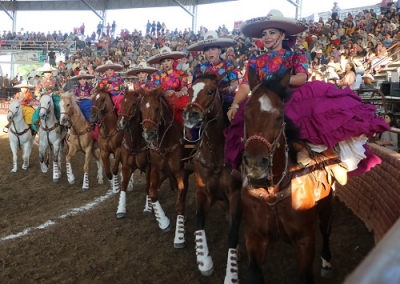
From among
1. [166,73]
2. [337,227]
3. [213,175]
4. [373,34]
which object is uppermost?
[373,34]

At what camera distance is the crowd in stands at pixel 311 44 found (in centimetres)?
1225

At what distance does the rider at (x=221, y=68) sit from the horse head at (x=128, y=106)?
1423 mm

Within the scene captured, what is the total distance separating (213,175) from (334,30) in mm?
15487

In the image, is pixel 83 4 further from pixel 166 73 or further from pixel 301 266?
pixel 301 266

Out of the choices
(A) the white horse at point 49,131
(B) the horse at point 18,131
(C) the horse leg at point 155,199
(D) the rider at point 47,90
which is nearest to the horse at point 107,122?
(C) the horse leg at point 155,199

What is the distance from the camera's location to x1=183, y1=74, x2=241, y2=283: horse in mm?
4312

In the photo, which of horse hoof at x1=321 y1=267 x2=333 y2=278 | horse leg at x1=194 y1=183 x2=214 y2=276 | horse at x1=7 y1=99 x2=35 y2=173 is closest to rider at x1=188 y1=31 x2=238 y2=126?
horse leg at x1=194 y1=183 x2=214 y2=276

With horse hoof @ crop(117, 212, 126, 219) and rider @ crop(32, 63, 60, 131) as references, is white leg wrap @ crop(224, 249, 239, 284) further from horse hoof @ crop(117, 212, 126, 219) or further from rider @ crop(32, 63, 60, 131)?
rider @ crop(32, 63, 60, 131)

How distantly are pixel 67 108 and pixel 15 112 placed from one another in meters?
2.84

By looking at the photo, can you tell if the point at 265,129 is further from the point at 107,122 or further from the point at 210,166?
the point at 107,122

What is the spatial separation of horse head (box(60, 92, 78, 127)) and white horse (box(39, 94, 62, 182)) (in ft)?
2.52

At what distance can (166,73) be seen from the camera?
22.9 feet

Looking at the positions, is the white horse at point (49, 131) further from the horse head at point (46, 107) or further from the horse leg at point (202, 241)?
the horse leg at point (202, 241)

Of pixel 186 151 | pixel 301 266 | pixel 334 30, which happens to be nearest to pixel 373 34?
pixel 334 30
